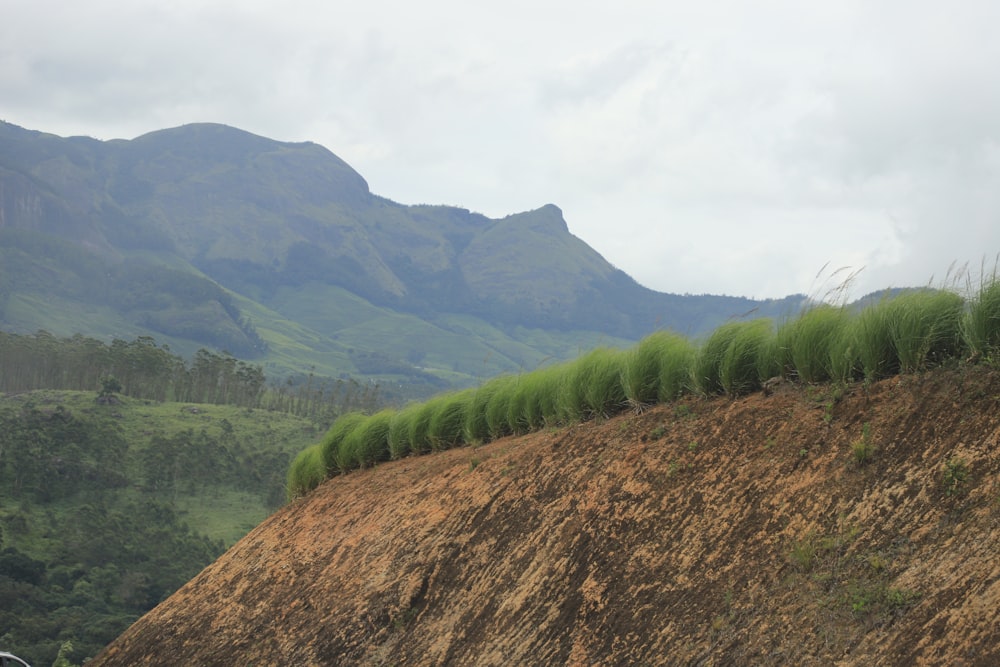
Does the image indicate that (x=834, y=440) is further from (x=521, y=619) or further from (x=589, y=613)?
(x=521, y=619)

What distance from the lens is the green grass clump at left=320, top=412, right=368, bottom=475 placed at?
14.4m

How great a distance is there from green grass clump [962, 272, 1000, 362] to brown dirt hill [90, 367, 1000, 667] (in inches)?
6.7

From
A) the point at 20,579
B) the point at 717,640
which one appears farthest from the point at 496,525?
the point at 20,579

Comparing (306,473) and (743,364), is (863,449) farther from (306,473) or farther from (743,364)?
(306,473)

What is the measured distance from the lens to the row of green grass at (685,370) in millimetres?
7059

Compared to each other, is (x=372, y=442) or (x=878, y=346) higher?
(x=878, y=346)

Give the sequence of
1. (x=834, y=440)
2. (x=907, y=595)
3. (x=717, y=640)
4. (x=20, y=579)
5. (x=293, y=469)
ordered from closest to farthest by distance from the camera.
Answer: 1. (x=907, y=595)
2. (x=717, y=640)
3. (x=834, y=440)
4. (x=293, y=469)
5. (x=20, y=579)

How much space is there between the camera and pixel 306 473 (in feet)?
47.9

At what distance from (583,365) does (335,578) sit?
11.9 feet

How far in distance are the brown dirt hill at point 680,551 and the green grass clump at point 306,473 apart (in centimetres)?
249

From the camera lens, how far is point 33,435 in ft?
229

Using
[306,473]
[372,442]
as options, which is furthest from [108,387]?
[372,442]

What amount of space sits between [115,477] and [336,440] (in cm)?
6170

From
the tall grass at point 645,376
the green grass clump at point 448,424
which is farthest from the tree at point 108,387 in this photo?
the tall grass at point 645,376
